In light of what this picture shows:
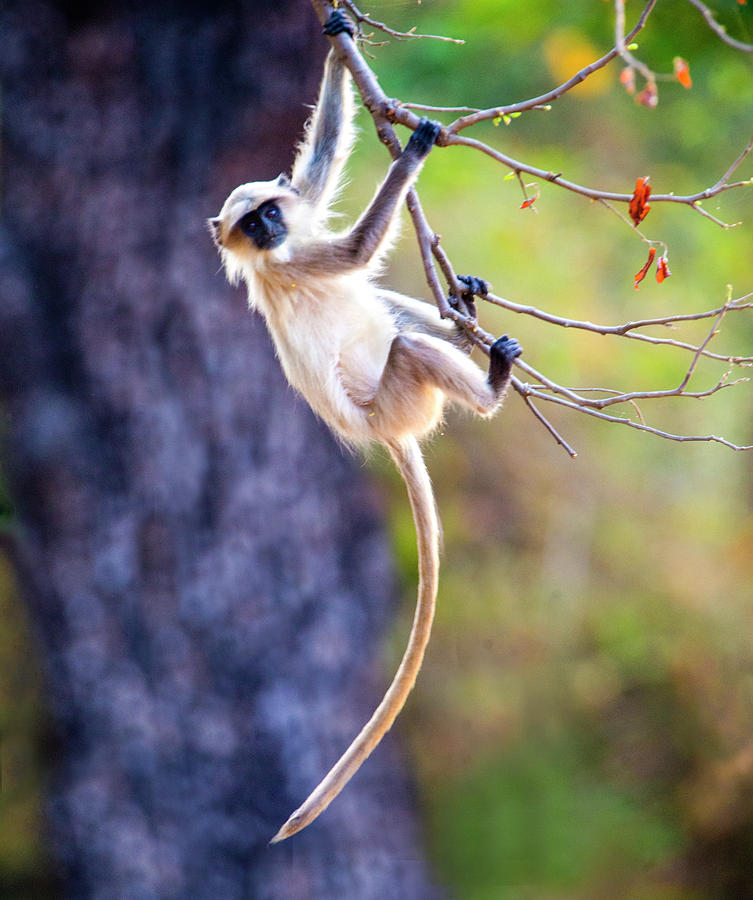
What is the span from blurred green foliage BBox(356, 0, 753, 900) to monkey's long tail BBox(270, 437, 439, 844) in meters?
3.17

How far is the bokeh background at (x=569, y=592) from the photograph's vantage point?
241 inches

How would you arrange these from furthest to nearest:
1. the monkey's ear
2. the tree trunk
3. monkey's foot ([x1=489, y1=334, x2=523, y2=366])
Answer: the tree trunk < the monkey's ear < monkey's foot ([x1=489, y1=334, x2=523, y2=366])

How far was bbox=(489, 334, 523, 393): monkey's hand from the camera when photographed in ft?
8.86

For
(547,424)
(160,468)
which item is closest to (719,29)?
(547,424)

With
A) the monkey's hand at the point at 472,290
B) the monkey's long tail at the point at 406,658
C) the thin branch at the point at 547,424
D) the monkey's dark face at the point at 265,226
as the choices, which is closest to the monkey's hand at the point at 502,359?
the monkey's hand at the point at 472,290

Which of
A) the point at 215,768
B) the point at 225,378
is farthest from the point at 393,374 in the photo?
the point at 215,768

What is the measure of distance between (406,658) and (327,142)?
5.68ft

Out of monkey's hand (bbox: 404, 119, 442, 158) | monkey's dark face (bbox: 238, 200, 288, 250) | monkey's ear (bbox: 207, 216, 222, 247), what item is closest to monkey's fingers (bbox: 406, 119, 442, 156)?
monkey's hand (bbox: 404, 119, 442, 158)

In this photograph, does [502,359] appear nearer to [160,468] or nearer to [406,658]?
[406,658]

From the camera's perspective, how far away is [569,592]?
21.2ft

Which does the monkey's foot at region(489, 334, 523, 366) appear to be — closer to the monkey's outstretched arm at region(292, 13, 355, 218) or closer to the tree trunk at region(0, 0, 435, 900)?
the monkey's outstretched arm at region(292, 13, 355, 218)

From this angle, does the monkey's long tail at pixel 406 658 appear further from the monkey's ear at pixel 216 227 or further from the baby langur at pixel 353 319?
the monkey's ear at pixel 216 227

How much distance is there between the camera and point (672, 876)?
6.34 meters

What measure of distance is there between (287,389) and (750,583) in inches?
128
